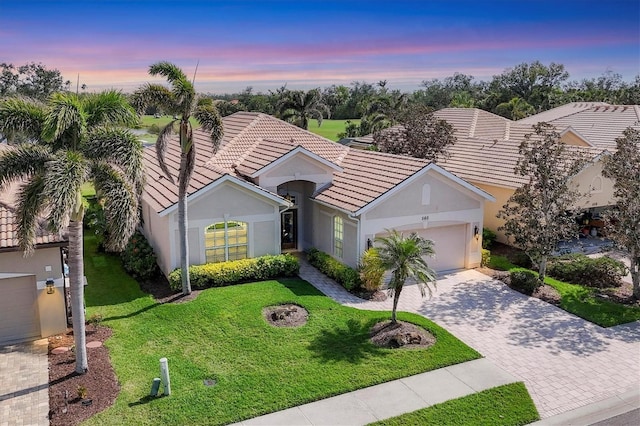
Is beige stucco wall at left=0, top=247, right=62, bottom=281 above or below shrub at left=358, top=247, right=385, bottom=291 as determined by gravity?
above

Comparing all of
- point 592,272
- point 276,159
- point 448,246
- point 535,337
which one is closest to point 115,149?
point 276,159

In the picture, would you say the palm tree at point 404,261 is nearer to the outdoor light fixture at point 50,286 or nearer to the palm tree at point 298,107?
the outdoor light fixture at point 50,286

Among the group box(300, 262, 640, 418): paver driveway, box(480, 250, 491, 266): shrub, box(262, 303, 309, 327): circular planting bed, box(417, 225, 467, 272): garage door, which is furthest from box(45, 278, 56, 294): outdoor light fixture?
box(480, 250, 491, 266): shrub

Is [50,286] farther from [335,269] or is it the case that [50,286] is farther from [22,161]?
[335,269]

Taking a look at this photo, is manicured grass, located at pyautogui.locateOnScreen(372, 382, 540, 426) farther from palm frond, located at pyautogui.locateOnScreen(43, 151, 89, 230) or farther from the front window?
the front window

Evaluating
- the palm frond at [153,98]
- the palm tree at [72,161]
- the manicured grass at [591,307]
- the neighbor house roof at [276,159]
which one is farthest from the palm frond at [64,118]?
the manicured grass at [591,307]
